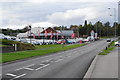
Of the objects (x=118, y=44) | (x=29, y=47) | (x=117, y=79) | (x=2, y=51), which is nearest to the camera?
(x=117, y=79)

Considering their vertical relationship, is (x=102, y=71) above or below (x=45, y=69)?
above

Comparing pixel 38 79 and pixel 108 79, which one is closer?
pixel 108 79

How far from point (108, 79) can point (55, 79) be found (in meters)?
2.77

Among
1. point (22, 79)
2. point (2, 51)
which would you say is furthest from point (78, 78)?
point (2, 51)

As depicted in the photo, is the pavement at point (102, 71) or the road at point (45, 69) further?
the road at point (45, 69)

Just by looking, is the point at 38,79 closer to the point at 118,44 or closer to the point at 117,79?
the point at 117,79

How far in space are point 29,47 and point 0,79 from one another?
3680 cm

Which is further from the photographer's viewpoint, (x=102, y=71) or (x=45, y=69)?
(x=45, y=69)

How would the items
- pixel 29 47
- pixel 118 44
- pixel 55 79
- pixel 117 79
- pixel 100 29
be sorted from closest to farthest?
pixel 117 79
pixel 55 79
pixel 29 47
pixel 118 44
pixel 100 29

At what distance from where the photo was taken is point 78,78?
12.5 metres

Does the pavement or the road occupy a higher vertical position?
the pavement

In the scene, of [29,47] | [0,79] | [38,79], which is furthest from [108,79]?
[29,47]

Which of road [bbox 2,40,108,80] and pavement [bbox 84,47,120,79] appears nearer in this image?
pavement [bbox 84,47,120,79]

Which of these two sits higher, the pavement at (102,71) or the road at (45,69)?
the pavement at (102,71)
